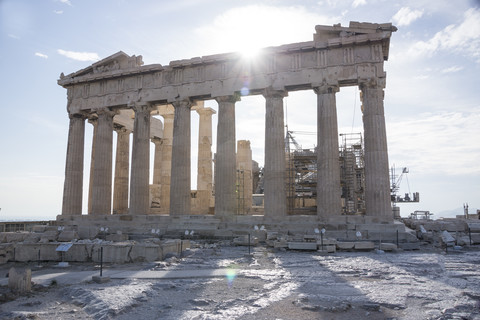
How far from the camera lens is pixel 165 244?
555 inches

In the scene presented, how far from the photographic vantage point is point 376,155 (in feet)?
68.3

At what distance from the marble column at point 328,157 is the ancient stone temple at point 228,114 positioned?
2.3 inches

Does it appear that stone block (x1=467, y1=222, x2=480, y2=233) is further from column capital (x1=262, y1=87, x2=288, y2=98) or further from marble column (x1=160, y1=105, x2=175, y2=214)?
marble column (x1=160, y1=105, x2=175, y2=214)

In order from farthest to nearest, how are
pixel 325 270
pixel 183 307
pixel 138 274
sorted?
pixel 325 270
pixel 138 274
pixel 183 307

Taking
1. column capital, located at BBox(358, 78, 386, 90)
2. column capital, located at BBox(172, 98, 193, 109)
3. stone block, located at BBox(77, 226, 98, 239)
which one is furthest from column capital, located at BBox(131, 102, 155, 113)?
column capital, located at BBox(358, 78, 386, 90)

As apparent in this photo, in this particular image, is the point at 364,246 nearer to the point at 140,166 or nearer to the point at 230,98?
the point at 230,98

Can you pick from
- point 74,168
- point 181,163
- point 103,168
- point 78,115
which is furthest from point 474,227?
point 78,115

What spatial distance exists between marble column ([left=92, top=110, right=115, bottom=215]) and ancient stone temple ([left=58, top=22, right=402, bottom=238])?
71mm

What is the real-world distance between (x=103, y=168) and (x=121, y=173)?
16.8 feet

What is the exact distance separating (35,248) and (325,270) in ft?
34.5

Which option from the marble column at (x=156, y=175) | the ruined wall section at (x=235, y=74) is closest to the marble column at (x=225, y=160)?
the ruined wall section at (x=235, y=74)

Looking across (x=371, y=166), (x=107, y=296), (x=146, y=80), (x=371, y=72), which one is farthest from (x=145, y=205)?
(x=107, y=296)

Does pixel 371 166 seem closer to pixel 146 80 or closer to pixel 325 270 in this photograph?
pixel 325 270

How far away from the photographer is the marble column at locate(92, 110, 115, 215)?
88.8ft
